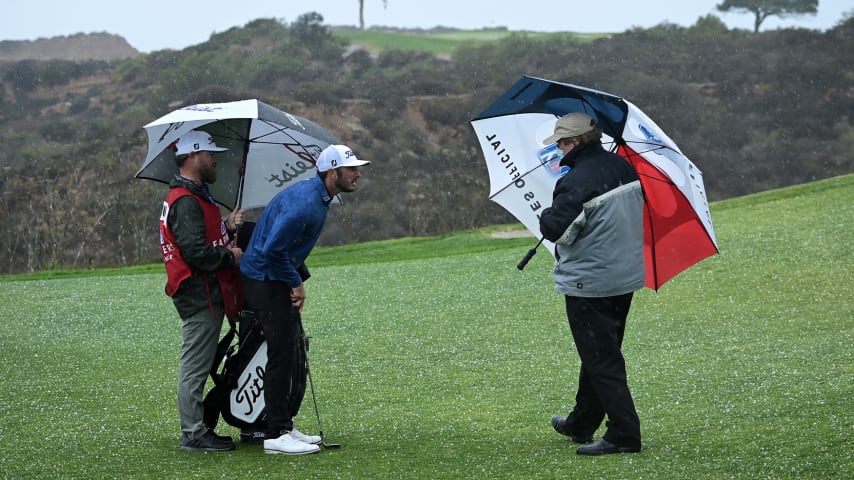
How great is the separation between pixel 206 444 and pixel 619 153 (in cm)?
294

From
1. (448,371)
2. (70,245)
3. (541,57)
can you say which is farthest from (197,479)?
(541,57)

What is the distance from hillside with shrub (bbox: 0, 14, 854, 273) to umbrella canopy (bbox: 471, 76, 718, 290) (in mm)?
25711

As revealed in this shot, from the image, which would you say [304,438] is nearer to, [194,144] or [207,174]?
[207,174]

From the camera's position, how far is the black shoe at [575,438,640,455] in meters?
6.16

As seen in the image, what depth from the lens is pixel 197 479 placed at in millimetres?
5828

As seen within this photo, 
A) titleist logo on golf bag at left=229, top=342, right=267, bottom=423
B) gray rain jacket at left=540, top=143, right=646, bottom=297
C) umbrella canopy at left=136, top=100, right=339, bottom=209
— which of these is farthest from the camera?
umbrella canopy at left=136, top=100, right=339, bottom=209

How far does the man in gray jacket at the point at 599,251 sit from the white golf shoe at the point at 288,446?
5.04 feet

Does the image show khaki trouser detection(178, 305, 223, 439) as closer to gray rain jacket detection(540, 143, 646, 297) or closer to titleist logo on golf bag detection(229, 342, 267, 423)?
titleist logo on golf bag detection(229, 342, 267, 423)

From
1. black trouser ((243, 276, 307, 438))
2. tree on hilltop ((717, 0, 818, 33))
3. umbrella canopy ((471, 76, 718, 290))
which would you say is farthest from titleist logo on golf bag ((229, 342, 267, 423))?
tree on hilltop ((717, 0, 818, 33))

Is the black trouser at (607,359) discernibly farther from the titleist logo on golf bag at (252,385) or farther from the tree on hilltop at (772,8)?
the tree on hilltop at (772,8)

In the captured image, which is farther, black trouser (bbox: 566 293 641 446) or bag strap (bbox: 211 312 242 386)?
bag strap (bbox: 211 312 242 386)

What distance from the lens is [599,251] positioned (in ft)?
20.1

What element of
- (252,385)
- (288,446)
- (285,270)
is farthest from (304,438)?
(285,270)

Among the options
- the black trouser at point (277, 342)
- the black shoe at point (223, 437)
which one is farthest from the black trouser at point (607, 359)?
the black shoe at point (223, 437)
